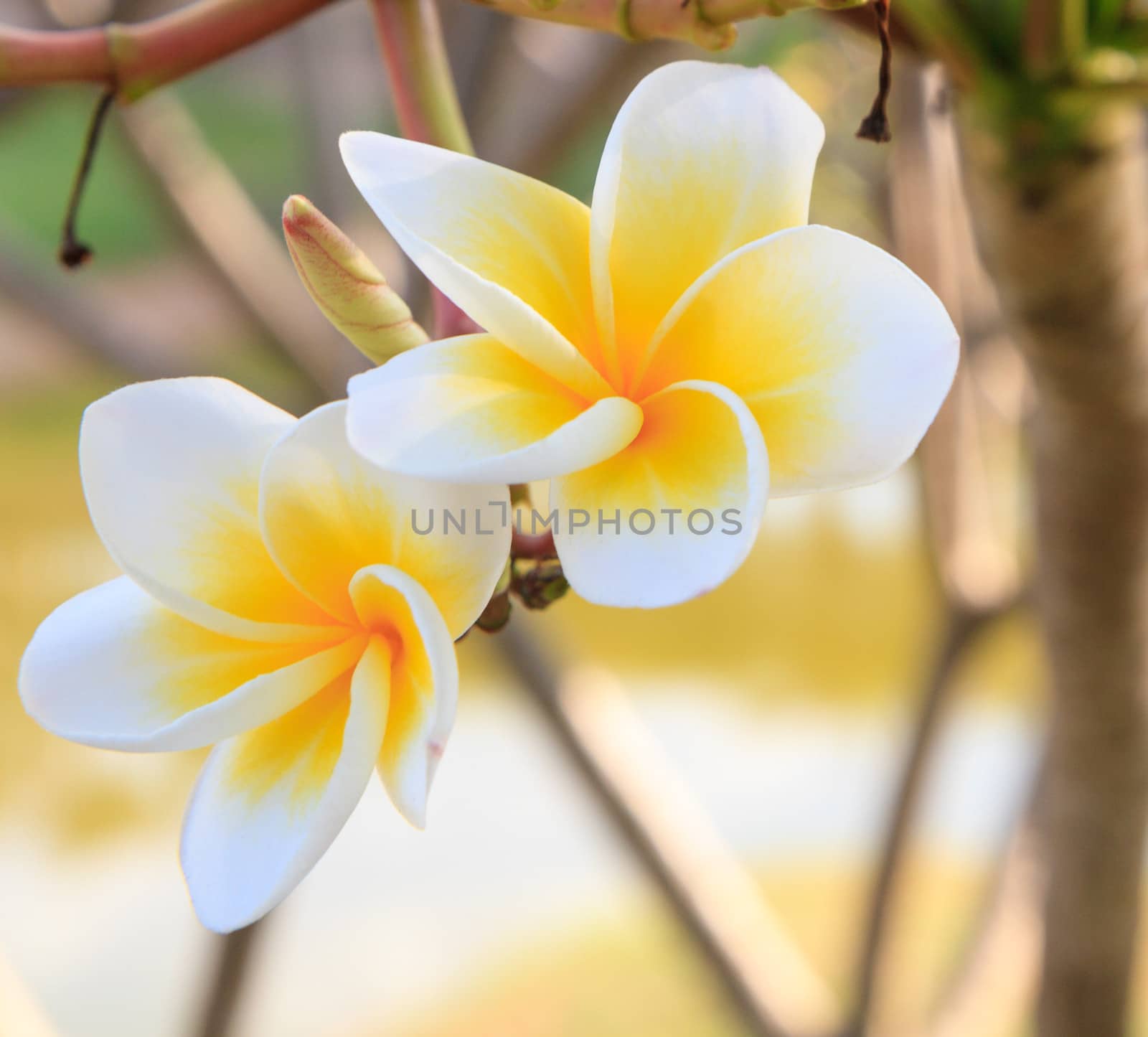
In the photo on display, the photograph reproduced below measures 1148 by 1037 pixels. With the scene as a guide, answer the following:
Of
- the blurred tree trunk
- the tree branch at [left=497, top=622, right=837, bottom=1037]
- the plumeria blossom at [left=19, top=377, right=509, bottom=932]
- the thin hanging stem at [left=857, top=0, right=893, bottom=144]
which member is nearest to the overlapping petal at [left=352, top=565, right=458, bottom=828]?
the plumeria blossom at [left=19, top=377, right=509, bottom=932]

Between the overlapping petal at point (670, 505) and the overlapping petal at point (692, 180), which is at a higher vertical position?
the overlapping petal at point (692, 180)

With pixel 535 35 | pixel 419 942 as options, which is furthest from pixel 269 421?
pixel 419 942

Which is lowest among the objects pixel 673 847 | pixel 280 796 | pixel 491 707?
pixel 491 707

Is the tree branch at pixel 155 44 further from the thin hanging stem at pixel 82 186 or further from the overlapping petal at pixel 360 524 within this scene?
the overlapping petal at pixel 360 524

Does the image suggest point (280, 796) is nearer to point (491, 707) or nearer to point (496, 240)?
point (496, 240)

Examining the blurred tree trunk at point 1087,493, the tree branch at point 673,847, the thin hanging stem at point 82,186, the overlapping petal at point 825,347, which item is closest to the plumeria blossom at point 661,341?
the overlapping petal at point 825,347

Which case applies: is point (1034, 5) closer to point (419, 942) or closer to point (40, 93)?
point (40, 93)

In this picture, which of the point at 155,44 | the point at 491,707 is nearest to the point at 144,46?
the point at 155,44
